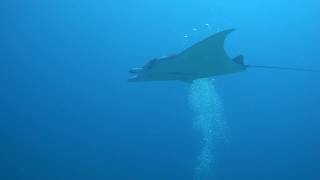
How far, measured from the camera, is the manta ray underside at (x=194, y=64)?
6652 millimetres

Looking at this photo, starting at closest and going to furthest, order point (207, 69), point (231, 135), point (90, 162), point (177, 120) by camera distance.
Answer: point (207, 69)
point (90, 162)
point (177, 120)
point (231, 135)

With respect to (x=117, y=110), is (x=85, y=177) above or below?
below

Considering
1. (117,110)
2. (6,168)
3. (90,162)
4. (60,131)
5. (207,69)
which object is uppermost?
(117,110)

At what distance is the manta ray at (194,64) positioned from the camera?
6.65 m

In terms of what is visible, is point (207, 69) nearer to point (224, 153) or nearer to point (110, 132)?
point (224, 153)

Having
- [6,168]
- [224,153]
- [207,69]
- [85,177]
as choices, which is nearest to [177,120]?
[224,153]

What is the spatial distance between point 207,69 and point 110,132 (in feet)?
75.5

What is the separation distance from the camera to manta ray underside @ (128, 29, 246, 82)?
6.65 metres

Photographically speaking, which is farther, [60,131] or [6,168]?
[60,131]

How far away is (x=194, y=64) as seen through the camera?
707 cm

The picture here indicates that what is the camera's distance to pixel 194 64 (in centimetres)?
707

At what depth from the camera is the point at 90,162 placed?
24.7 m

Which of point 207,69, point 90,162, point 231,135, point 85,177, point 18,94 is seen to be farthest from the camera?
point 231,135

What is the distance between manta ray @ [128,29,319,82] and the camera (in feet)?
21.8
